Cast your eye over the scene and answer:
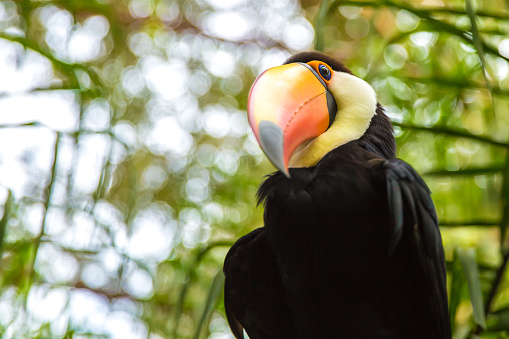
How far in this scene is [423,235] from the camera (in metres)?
1.12

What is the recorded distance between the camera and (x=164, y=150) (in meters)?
3.62

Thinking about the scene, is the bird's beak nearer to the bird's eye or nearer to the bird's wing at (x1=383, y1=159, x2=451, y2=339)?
the bird's eye

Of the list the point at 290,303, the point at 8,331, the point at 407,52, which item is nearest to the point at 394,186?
the point at 290,303

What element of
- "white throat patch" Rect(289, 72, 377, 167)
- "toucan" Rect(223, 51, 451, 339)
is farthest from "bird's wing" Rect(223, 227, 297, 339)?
"white throat patch" Rect(289, 72, 377, 167)

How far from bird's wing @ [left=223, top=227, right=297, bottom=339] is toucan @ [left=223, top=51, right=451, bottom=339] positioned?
5 cm

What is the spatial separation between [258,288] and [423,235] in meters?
0.43

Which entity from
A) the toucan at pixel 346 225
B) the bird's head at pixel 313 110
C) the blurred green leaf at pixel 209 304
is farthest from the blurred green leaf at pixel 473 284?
the blurred green leaf at pixel 209 304

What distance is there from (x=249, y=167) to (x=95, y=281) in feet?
4.23

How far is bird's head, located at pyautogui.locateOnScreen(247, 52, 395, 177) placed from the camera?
1.01 metres

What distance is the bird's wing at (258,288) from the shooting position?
129cm

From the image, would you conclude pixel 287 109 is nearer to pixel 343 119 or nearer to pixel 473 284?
pixel 343 119

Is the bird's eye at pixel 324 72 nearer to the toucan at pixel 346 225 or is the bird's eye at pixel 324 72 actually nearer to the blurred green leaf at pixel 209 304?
the toucan at pixel 346 225

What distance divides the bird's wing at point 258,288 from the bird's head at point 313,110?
0.26 meters

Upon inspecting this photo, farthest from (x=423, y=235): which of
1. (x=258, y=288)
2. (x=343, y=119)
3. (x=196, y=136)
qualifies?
(x=196, y=136)
